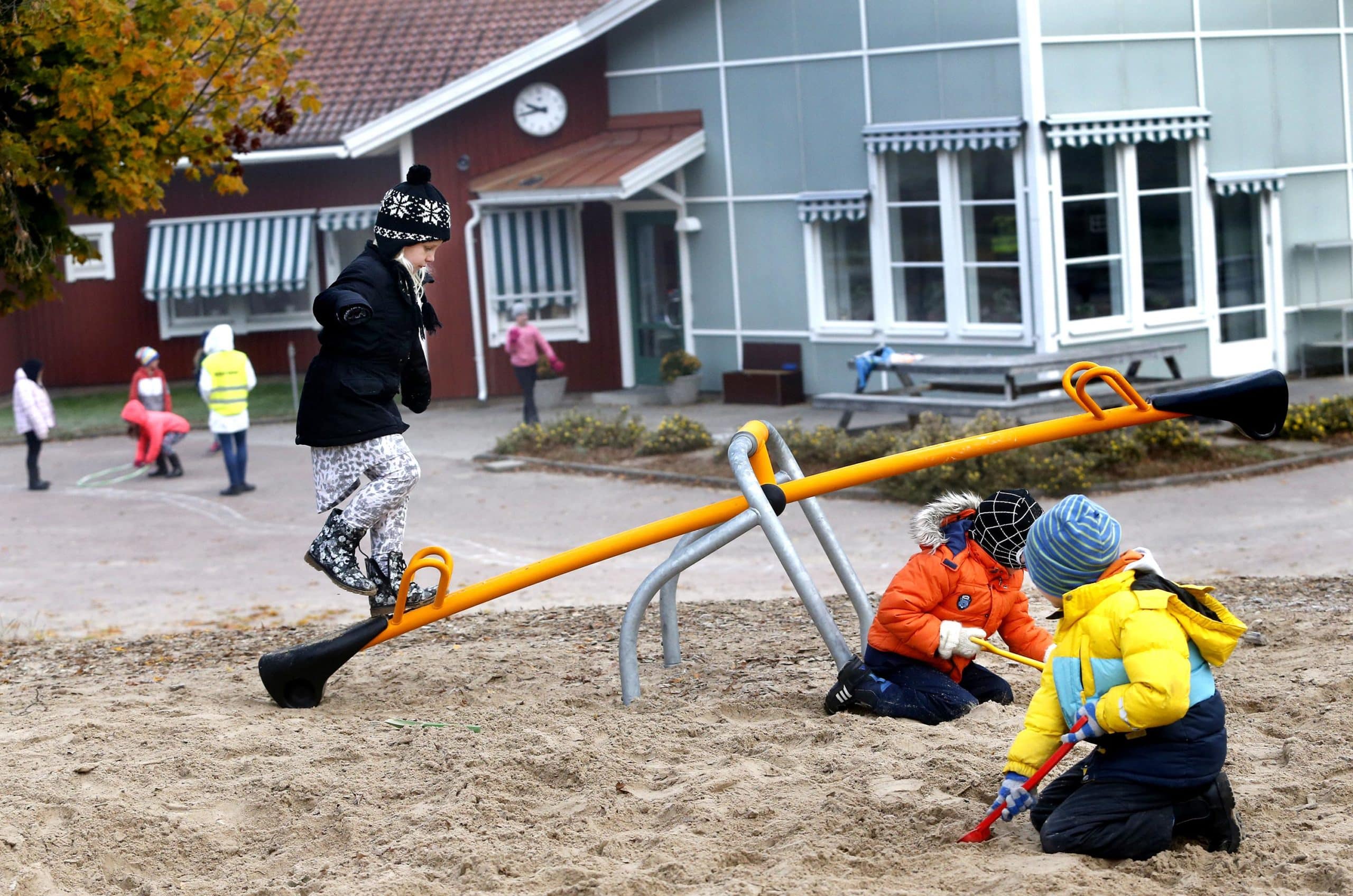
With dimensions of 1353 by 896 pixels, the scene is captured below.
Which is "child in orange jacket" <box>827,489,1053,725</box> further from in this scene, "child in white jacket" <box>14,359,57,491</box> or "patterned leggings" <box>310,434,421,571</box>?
"child in white jacket" <box>14,359,57,491</box>

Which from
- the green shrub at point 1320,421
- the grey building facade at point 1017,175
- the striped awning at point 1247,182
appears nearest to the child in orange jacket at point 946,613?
the green shrub at point 1320,421

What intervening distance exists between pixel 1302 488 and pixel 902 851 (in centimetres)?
897

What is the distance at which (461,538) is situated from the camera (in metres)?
12.2

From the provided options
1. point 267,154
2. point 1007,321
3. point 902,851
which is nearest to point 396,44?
point 267,154

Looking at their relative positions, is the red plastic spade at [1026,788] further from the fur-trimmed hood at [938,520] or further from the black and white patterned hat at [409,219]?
the black and white patterned hat at [409,219]

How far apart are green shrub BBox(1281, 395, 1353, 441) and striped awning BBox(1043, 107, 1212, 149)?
3.95 m

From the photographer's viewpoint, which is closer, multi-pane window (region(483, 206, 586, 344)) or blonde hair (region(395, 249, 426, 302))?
blonde hair (region(395, 249, 426, 302))

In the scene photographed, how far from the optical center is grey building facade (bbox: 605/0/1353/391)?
16.7m

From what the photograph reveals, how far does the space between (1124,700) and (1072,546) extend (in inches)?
17.1

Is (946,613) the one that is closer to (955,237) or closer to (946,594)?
(946,594)

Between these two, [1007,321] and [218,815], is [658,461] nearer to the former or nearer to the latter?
[1007,321]

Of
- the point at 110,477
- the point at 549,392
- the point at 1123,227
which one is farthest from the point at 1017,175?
the point at 110,477

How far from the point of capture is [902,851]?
4.30 meters

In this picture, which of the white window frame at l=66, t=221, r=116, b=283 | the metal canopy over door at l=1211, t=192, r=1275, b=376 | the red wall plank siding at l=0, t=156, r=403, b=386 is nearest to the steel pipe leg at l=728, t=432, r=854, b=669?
the metal canopy over door at l=1211, t=192, r=1275, b=376
